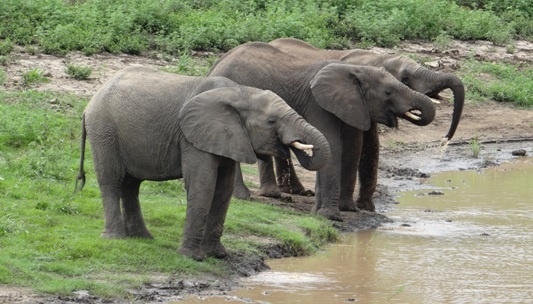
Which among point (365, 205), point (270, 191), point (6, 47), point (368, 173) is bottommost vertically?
point (365, 205)

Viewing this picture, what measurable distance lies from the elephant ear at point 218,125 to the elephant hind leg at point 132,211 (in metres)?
0.95

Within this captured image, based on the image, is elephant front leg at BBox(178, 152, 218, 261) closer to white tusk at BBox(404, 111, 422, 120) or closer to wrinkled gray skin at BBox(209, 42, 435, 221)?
wrinkled gray skin at BBox(209, 42, 435, 221)

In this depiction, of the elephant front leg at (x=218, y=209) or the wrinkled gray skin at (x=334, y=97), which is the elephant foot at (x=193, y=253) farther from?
the wrinkled gray skin at (x=334, y=97)

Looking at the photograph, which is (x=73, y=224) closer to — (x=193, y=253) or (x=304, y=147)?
(x=193, y=253)

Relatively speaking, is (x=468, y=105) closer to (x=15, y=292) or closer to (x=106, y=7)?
(x=106, y=7)

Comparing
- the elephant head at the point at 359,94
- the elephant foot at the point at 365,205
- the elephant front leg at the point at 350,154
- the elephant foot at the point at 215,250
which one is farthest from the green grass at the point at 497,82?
the elephant foot at the point at 215,250

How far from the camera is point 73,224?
11414 millimetres

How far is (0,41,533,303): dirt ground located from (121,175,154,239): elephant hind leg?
859mm

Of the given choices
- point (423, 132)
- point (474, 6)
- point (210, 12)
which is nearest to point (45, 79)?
Result: point (210, 12)

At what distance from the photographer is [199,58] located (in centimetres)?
2008

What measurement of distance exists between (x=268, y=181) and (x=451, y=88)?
8.00 feet

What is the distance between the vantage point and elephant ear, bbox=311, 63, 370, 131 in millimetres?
13836

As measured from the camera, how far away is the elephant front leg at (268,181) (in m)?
14.7

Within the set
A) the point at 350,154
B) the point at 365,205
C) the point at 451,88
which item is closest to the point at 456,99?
the point at 451,88
